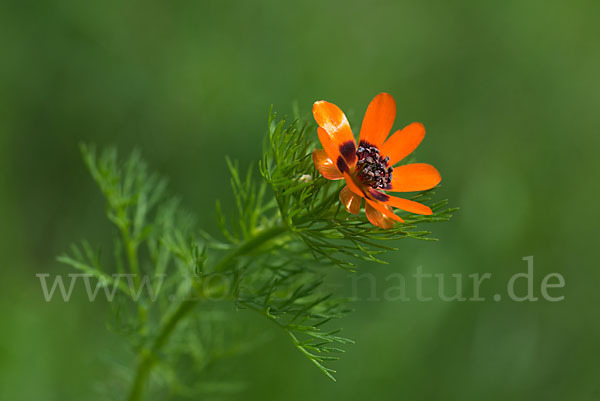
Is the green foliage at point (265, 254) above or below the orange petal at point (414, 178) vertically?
below

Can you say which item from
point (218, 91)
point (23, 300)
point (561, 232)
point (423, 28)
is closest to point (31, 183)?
point (23, 300)

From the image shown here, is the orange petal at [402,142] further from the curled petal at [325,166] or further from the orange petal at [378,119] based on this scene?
the curled petal at [325,166]

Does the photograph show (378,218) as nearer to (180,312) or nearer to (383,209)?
(383,209)

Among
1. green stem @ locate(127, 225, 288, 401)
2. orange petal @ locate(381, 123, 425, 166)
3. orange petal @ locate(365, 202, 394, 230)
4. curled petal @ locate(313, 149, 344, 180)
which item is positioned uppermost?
orange petal @ locate(381, 123, 425, 166)

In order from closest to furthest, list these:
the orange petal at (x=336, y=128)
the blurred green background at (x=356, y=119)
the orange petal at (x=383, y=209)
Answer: the orange petal at (x=383, y=209)
the orange petal at (x=336, y=128)
the blurred green background at (x=356, y=119)

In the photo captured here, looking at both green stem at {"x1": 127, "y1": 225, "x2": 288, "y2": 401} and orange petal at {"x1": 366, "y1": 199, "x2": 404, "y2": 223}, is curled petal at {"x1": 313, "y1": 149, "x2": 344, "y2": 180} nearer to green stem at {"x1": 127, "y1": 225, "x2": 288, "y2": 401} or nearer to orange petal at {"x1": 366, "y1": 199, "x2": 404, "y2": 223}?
orange petal at {"x1": 366, "y1": 199, "x2": 404, "y2": 223}

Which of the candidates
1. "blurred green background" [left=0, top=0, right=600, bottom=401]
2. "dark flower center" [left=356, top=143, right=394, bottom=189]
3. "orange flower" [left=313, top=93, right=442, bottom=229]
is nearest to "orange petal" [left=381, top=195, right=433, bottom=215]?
"orange flower" [left=313, top=93, right=442, bottom=229]

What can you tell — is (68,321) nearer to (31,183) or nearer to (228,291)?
(31,183)

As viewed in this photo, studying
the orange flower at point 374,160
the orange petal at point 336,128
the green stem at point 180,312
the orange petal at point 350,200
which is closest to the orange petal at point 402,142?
the orange flower at point 374,160
